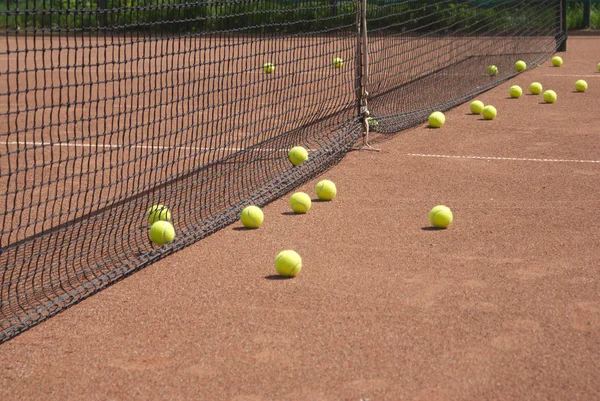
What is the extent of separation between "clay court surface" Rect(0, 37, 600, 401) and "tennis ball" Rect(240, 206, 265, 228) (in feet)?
0.22

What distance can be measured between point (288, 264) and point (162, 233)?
39.5 inches

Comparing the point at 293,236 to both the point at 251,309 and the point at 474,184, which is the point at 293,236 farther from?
the point at 474,184

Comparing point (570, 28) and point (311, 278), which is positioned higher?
point (570, 28)

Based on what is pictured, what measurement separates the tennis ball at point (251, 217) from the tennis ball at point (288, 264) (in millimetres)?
1015

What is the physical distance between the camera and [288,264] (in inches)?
199

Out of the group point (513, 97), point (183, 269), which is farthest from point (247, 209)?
point (513, 97)

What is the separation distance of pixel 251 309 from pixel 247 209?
1585mm

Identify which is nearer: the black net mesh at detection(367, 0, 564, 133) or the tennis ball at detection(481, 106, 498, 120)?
the tennis ball at detection(481, 106, 498, 120)

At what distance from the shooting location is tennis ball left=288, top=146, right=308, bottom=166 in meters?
7.88

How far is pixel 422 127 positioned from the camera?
9859mm

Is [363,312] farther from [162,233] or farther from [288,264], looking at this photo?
[162,233]

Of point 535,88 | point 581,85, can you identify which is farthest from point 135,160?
point 581,85

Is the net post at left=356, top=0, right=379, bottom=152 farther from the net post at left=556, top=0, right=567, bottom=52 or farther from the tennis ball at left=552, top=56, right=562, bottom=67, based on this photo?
the net post at left=556, top=0, right=567, bottom=52

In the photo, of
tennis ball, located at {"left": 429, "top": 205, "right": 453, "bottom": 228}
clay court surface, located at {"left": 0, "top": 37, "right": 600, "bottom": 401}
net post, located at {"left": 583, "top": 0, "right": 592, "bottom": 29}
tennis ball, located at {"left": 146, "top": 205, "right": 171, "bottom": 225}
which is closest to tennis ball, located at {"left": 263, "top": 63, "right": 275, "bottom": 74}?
clay court surface, located at {"left": 0, "top": 37, "right": 600, "bottom": 401}
